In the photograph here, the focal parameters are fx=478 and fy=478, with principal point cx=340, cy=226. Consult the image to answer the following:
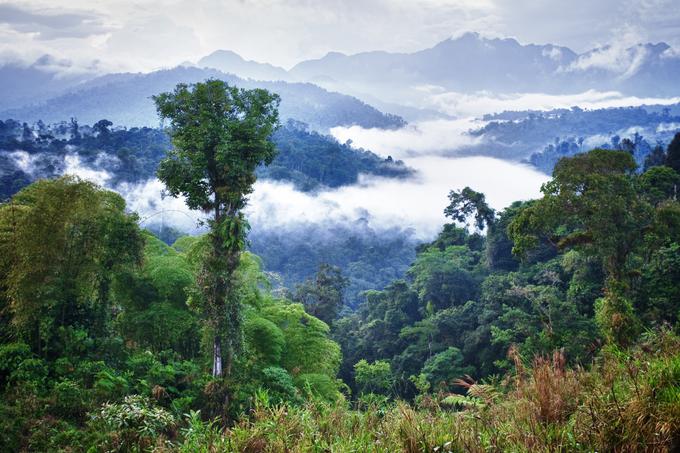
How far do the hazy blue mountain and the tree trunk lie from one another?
Result: 6320 inches

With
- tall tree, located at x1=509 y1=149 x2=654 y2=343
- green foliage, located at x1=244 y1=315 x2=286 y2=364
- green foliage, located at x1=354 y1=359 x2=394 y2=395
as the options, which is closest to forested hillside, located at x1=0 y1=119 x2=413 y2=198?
green foliage, located at x1=354 y1=359 x2=394 y2=395

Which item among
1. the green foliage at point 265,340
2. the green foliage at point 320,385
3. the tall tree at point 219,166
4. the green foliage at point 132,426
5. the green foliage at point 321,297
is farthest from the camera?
the green foliage at point 321,297

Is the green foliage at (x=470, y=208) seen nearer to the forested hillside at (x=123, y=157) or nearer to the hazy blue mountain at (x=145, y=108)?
the forested hillside at (x=123, y=157)

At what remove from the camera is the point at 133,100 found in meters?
181

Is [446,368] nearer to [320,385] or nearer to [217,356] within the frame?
[320,385]

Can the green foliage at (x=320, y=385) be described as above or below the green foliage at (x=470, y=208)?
below

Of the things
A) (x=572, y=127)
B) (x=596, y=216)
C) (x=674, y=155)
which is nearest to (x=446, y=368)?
(x=596, y=216)

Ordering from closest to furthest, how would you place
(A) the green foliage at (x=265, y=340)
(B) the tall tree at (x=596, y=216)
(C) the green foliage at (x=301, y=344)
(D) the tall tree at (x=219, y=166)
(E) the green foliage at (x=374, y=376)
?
(D) the tall tree at (x=219, y=166)
(B) the tall tree at (x=596, y=216)
(A) the green foliage at (x=265, y=340)
(C) the green foliage at (x=301, y=344)
(E) the green foliage at (x=374, y=376)

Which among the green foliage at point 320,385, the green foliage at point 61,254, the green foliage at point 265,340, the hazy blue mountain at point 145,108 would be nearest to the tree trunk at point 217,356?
the green foliage at point 265,340

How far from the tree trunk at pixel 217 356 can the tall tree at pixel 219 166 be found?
0.06 ft

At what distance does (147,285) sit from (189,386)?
2878mm

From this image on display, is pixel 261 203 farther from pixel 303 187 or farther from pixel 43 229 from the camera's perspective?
pixel 43 229

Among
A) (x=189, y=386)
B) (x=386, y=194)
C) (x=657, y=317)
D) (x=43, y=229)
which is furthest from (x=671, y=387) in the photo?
(x=386, y=194)

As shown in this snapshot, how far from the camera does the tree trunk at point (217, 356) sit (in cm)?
918
